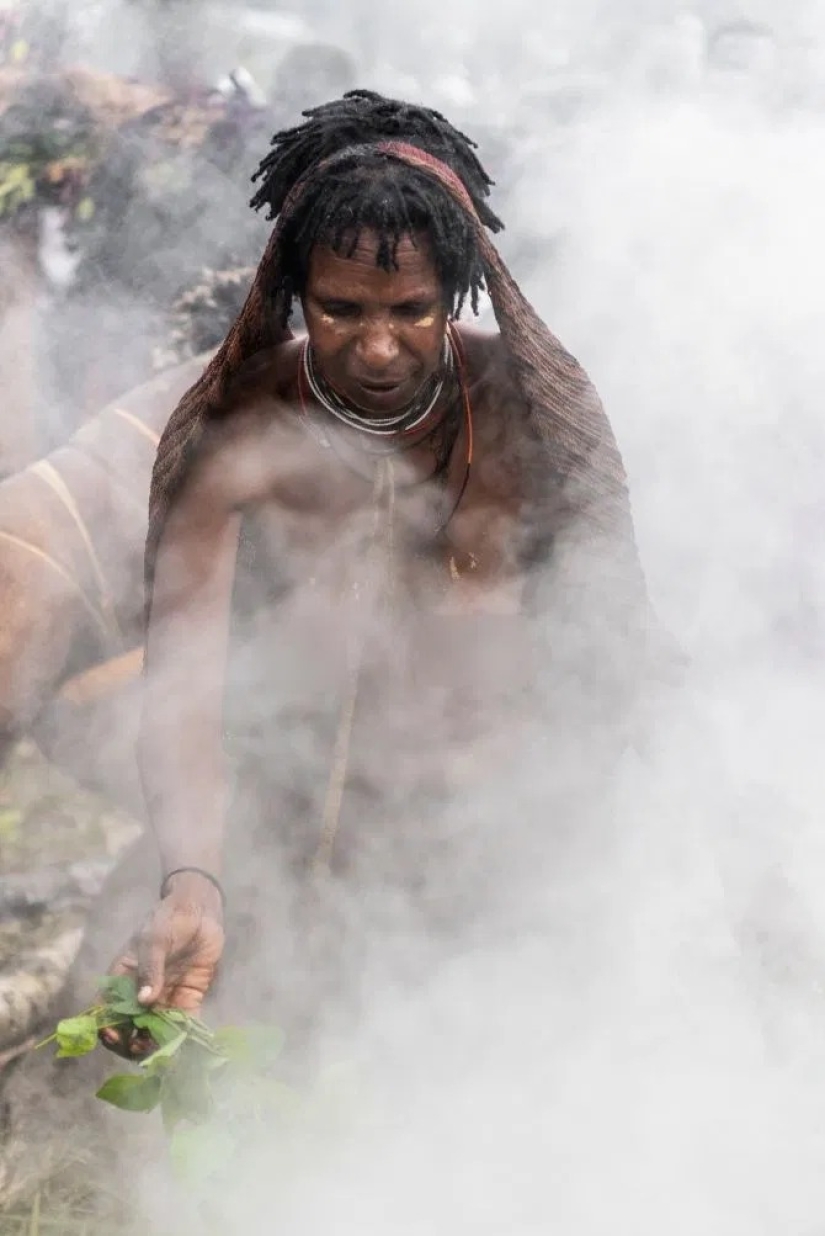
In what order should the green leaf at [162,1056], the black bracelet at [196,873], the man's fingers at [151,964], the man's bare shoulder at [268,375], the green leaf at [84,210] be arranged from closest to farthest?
the green leaf at [162,1056] < the man's fingers at [151,964] < the black bracelet at [196,873] < the man's bare shoulder at [268,375] < the green leaf at [84,210]

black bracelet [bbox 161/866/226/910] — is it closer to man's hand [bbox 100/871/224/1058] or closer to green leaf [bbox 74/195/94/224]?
man's hand [bbox 100/871/224/1058]

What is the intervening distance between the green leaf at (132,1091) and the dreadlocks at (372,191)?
1.18 meters

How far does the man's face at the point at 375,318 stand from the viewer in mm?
1991

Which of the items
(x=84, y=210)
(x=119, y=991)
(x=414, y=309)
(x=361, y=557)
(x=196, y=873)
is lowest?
(x=119, y=991)

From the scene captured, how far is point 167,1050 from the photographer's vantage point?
1840mm

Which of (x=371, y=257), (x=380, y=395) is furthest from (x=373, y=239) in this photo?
(x=380, y=395)

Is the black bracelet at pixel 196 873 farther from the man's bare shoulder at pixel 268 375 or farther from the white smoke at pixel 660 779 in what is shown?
the man's bare shoulder at pixel 268 375

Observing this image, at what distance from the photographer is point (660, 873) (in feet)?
9.30

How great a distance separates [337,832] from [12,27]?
304 cm

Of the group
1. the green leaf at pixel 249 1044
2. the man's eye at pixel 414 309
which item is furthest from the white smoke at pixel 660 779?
the man's eye at pixel 414 309

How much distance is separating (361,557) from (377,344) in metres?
0.47

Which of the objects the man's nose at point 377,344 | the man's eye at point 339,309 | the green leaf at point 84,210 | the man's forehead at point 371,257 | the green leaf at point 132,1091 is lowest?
the green leaf at point 132,1091

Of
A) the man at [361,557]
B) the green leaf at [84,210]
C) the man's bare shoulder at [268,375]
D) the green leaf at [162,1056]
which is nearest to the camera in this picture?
the green leaf at [162,1056]

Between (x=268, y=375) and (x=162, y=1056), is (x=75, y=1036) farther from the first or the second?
(x=268, y=375)
